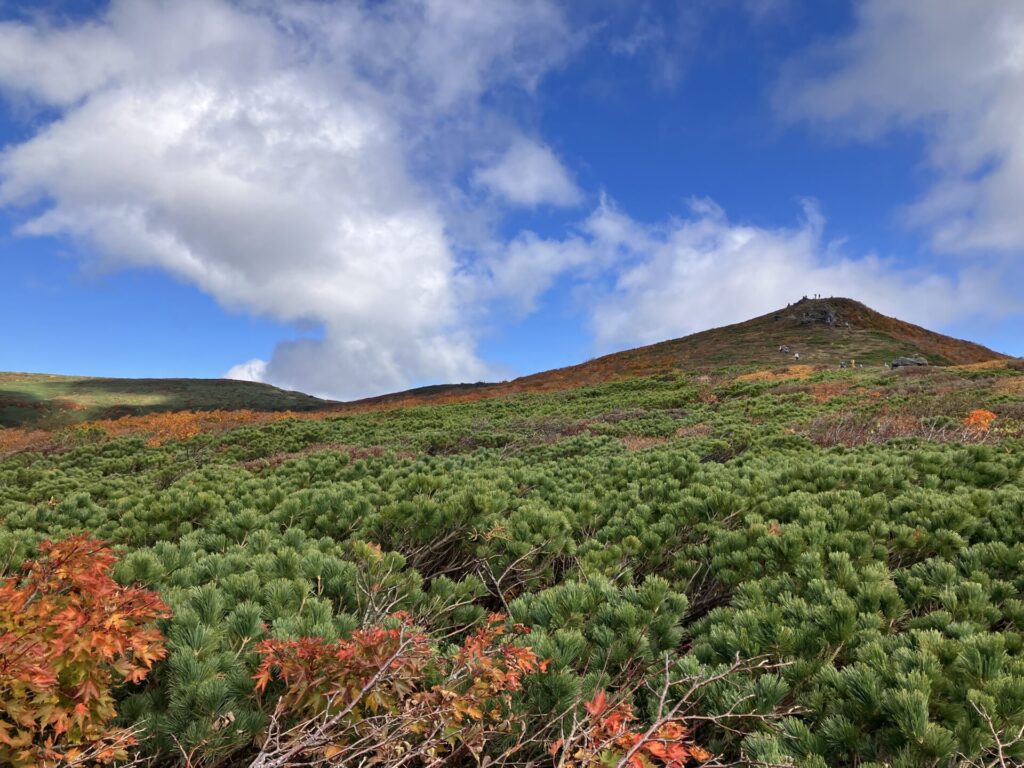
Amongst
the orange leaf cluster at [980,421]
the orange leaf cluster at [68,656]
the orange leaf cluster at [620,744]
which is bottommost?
the orange leaf cluster at [620,744]

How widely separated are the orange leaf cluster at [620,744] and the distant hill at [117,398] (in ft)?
150

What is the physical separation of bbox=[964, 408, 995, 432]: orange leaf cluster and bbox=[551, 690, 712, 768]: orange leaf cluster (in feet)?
40.6

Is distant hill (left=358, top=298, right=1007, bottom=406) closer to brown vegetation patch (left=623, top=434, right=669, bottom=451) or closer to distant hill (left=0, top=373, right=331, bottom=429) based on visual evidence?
distant hill (left=0, top=373, right=331, bottom=429)

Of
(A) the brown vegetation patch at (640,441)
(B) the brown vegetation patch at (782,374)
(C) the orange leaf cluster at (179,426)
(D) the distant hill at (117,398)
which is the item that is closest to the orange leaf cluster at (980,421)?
(A) the brown vegetation patch at (640,441)

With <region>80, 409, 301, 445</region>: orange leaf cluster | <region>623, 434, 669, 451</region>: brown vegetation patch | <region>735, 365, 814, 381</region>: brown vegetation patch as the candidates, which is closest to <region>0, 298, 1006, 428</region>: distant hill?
<region>735, 365, 814, 381</region>: brown vegetation patch

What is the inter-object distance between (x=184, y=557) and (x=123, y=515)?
3.27 meters

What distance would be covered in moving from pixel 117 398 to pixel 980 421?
2501 inches

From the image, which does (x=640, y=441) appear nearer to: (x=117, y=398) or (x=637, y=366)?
(x=637, y=366)

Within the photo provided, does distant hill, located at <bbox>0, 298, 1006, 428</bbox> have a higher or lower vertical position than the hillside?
higher

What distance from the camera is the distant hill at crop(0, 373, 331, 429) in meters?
41.8

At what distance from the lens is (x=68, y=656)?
2.19 metres

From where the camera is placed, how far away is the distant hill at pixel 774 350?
37.6 m

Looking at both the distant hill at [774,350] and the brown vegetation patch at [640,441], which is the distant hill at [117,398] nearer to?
the distant hill at [774,350]

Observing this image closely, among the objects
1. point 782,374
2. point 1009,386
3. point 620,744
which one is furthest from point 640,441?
point 782,374
